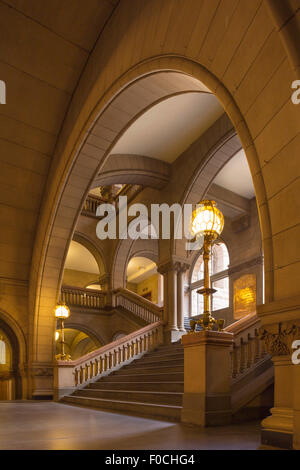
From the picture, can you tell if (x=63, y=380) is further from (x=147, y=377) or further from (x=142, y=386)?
(x=142, y=386)

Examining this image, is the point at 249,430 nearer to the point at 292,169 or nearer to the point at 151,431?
the point at 151,431

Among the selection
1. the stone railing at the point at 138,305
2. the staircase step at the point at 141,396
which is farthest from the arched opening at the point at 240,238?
the staircase step at the point at 141,396

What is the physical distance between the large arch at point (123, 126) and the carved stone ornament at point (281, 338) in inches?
11.1

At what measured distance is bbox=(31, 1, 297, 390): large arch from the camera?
136 inches

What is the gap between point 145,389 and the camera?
7445 mm

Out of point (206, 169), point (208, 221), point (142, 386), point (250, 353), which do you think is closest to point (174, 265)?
point (206, 169)

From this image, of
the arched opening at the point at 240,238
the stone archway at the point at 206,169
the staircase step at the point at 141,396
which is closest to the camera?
the staircase step at the point at 141,396

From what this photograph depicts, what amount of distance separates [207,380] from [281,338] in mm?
1954

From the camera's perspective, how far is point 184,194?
11695 mm

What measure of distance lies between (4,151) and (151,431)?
299 inches

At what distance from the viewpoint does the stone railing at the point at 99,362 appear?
9.64 metres

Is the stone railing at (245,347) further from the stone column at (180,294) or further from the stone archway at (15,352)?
the stone archway at (15,352)

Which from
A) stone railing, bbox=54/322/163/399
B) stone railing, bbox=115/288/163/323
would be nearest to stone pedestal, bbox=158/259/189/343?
stone railing, bbox=54/322/163/399
